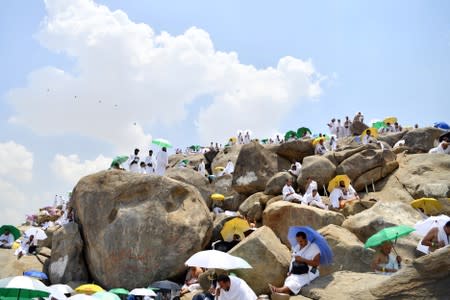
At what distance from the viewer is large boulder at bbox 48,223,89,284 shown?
12422 millimetres

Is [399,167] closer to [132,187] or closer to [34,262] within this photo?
[132,187]

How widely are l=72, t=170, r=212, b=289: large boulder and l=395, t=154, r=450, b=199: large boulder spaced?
29.7ft

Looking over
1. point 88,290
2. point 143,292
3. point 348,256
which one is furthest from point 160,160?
point 348,256

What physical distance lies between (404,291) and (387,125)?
2738 cm

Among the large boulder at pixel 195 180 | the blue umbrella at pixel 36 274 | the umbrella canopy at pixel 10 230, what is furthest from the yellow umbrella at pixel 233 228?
the umbrella canopy at pixel 10 230

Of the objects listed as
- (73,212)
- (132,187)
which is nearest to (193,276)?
(132,187)

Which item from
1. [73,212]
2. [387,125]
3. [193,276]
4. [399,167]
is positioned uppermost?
[387,125]

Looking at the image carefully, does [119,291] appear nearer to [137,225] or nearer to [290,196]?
[137,225]

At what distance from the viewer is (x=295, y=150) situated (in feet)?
73.8

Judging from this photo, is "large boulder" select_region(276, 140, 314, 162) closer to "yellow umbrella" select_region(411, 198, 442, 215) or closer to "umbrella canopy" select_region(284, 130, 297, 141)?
"umbrella canopy" select_region(284, 130, 297, 141)

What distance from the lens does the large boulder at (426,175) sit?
15.6 meters

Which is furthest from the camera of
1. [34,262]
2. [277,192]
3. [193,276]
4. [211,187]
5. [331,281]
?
[211,187]

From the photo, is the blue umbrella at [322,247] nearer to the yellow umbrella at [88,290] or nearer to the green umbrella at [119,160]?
the yellow umbrella at [88,290]

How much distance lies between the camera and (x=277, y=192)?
18.5m
